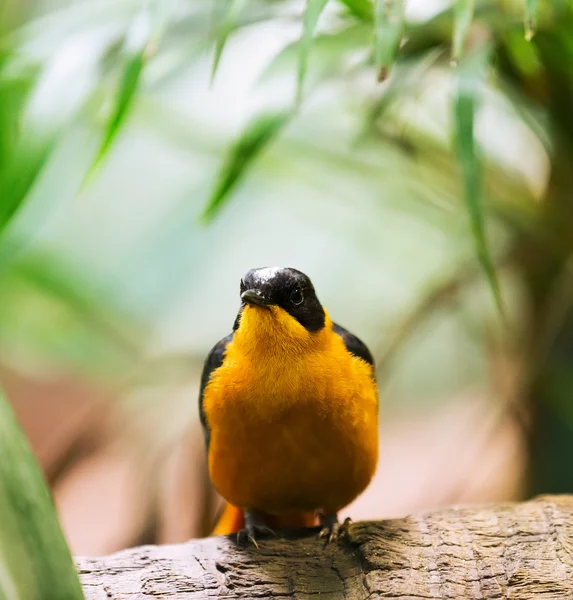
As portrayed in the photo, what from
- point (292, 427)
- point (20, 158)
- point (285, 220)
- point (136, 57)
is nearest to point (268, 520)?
point (292, 427)

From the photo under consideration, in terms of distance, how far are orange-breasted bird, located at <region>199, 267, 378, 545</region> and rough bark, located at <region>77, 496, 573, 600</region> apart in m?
0.11

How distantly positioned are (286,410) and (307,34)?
934mm

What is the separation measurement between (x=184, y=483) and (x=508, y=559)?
1.41 metres

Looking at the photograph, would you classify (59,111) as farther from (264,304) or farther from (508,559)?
(508,559)

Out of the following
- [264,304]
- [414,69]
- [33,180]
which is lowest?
[264,304]

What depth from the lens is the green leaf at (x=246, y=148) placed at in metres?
2.11

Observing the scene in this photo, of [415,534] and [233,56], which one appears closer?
[415,534]

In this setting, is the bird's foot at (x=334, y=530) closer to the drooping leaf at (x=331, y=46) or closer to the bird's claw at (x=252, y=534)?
the bird's claw at (x=252, y=534)

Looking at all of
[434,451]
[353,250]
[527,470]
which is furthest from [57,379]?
[527,470]

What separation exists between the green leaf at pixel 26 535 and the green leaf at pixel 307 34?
0.90m

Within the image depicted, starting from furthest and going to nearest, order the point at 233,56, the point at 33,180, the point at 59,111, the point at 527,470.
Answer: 1. the point at 233,56
2. the point at 527,470
3. the point at 59,111
4. the point at 33,180

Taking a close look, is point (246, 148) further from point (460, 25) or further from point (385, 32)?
point (460, 25)

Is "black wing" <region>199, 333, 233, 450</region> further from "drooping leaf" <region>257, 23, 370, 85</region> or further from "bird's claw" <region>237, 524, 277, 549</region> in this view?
"drooping leaf" <region>257, 23, 370, 85</region>

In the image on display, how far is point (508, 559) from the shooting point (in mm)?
1873
